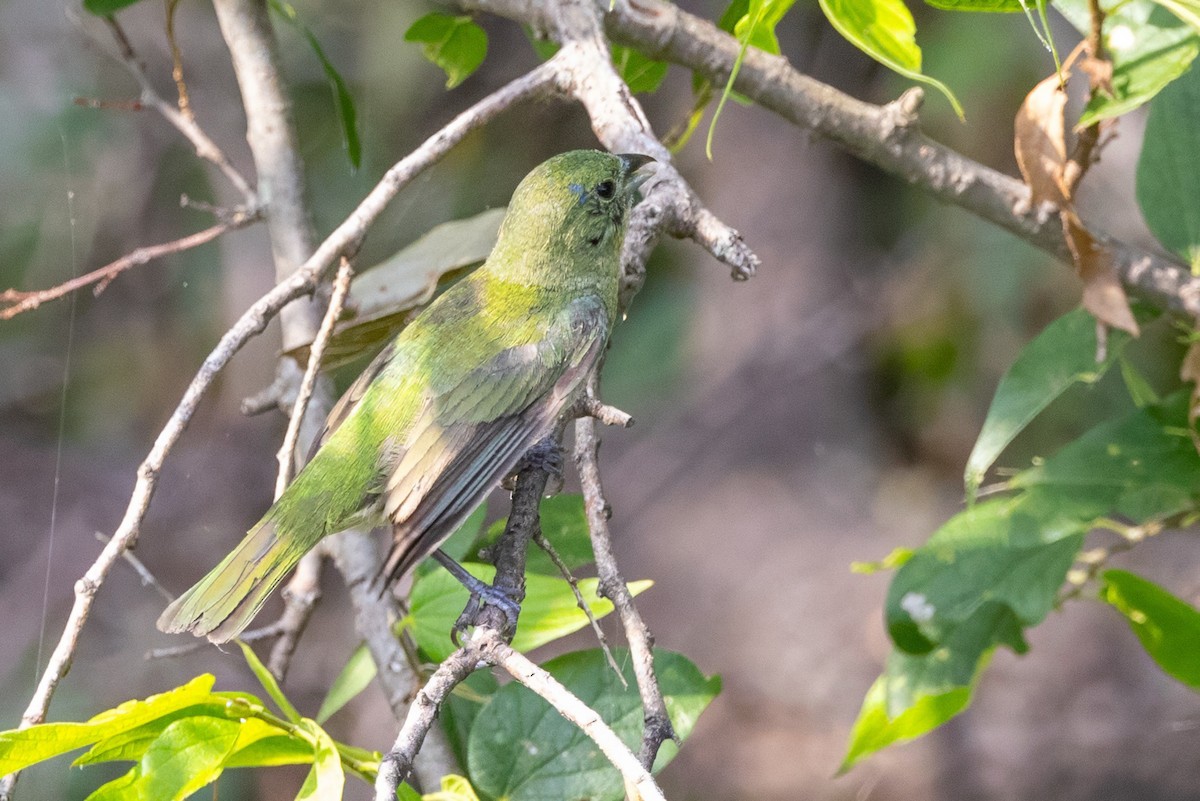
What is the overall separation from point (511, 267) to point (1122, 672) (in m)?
3.62

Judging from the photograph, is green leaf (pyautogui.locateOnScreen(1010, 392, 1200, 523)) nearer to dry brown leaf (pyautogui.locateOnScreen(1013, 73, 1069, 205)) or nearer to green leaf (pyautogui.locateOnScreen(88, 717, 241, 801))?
dry brown leaf (pyautogui.locateOnScreen(1013, 73, 1069, 205))

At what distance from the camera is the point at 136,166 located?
5273mm

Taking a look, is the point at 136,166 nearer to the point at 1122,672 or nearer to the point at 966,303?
the point at 966,303

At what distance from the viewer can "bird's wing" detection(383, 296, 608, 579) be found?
2217 millimetres

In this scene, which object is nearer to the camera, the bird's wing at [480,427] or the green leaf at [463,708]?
the bird's wing at [480,427]

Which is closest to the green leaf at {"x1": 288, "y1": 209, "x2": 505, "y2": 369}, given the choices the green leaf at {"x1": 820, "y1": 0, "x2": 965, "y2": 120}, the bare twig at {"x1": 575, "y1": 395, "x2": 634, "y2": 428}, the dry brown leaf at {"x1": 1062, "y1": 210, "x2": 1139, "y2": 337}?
the bare twig at {"x1": 575, "y1": 395, "x2": 634, "y2": 428}

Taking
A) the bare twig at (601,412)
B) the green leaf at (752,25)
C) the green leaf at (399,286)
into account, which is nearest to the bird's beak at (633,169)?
the green leaf at (752,25)

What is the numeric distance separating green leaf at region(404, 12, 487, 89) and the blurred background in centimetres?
113

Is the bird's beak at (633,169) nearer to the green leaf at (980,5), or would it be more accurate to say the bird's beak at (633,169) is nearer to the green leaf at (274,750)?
the green leaf at (980,5)

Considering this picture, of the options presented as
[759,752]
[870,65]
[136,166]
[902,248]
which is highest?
[136,166]

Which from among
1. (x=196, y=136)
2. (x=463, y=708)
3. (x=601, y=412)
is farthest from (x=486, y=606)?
(x=196, y=136)

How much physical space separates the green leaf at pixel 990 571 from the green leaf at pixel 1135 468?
6cm

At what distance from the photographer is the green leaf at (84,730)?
1.55 metres

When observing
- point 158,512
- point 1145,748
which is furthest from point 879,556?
point 158,512
